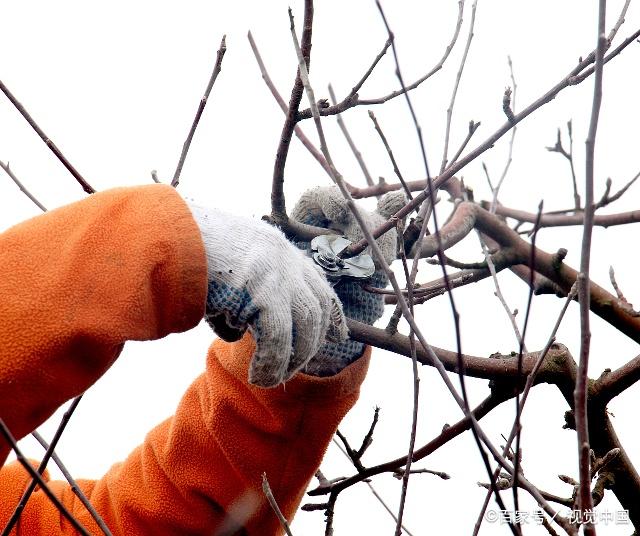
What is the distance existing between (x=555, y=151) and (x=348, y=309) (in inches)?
40.3

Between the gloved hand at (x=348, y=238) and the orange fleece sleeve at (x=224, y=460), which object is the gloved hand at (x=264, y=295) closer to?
the gloved hand at (x=348, y=238)

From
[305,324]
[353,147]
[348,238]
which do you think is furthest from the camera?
[353,147]

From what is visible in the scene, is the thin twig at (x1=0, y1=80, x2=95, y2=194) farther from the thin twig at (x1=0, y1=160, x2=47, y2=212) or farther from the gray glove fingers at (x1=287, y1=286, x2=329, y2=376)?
the gray glove fingers at (x1=287, y1=286, x2=329, y2=376)

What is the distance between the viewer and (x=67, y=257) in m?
1.31

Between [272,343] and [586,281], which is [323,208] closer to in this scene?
[272,343]

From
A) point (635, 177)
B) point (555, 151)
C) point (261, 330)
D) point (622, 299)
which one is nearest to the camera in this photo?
point (261, 330)

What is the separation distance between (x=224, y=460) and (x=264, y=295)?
2.71ft

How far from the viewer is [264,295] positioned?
1391 millimetres

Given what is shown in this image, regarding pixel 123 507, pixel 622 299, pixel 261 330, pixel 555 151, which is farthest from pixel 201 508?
pixel 555 151

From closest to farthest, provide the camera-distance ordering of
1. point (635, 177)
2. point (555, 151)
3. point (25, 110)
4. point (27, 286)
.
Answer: point (27, 286)
point (25, 110)
point (635, 177)
point (555, 151)

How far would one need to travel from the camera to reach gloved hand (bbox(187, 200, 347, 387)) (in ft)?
4.58

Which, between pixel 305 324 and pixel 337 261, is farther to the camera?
pixel 337 261

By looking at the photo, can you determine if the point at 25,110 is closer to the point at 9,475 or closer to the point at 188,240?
the point at 188,240

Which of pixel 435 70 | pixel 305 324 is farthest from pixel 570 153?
pixel 305 324
